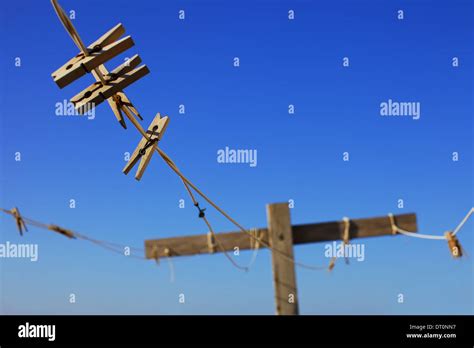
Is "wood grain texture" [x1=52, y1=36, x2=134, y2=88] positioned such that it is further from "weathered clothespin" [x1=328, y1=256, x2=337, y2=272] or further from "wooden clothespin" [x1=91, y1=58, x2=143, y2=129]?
"weathered clothespin" [x1=328, y1=256, x2=337, y2=272]

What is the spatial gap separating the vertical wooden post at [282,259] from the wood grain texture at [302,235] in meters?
0.09

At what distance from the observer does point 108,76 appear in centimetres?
344

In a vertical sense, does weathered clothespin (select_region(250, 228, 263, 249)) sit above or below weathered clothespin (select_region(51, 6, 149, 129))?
below

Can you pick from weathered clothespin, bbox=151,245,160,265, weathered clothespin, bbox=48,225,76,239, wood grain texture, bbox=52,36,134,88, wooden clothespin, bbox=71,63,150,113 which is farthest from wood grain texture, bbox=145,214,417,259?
wood grain texture, bbox=52,36,134,88

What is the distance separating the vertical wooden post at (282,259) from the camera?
4.32 meters

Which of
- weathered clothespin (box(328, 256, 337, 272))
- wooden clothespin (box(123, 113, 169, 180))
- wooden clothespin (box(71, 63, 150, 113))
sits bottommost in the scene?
weathered clothespin (box(328, 256, 337, 272))

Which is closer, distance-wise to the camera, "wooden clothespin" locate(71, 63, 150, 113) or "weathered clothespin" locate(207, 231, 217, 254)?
"wooden clothespin" locate(71, 63, 150, 113)

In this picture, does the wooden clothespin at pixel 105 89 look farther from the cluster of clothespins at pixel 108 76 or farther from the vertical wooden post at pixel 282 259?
the vertical wooden post at pixel 282 259

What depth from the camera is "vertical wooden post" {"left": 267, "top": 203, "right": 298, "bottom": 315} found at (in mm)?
4316

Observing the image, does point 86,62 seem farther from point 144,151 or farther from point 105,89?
point 144,151

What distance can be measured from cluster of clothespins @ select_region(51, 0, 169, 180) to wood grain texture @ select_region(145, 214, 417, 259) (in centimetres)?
109
